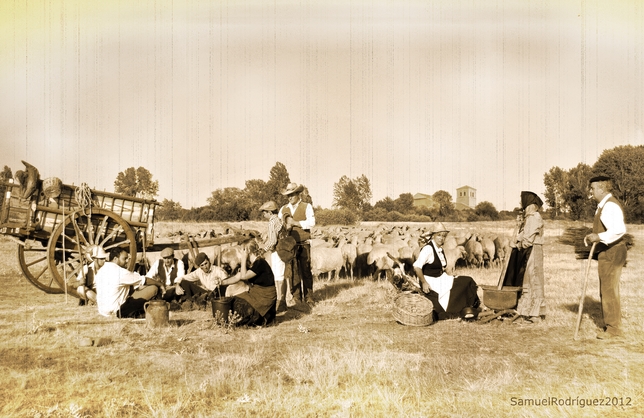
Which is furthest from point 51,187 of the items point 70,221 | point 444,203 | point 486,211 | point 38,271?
point 444,203

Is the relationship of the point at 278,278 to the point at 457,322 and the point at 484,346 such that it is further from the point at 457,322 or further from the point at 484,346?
the point at 484,346

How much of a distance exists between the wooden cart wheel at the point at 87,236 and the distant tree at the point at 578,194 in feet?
116

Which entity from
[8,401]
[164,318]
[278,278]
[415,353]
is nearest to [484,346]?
[415,353]

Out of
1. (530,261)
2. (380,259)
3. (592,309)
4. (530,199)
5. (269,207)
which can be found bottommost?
(592,309)

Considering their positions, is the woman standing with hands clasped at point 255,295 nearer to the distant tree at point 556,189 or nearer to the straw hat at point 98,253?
the straw hat at point 98,253

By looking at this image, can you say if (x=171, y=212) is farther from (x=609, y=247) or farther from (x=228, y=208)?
(x=609, y=247)

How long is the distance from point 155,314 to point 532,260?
5.86 m

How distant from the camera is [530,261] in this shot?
7434mm

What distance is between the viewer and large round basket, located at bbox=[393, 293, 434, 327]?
728cm

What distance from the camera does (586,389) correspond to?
4578 mm

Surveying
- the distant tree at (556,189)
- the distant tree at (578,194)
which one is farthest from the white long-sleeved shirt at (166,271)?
the distant tree at (556,189)

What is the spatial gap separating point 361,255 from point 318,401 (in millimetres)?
9605

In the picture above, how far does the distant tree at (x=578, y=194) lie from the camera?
38.5 m

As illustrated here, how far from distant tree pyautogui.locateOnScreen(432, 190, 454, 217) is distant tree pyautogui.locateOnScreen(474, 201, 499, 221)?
126 inches
